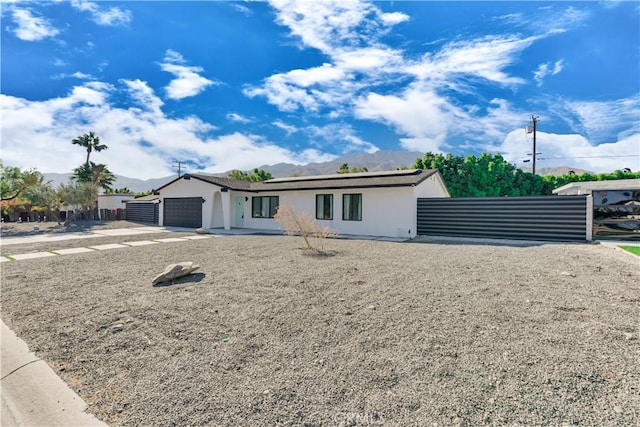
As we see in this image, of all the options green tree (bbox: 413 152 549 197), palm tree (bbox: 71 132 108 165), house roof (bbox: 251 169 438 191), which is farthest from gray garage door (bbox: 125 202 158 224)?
green tree (bbox: 413 152 549 197)

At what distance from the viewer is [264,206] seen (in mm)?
19953

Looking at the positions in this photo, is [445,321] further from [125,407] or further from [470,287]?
[125,407]

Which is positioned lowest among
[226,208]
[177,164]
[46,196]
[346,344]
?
[346,344]

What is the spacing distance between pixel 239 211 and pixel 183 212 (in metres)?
4.11

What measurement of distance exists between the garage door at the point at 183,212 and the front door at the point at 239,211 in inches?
90.8

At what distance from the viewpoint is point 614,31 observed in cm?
1006

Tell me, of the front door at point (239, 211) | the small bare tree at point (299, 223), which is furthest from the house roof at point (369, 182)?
the small bare tree at point (299, 223)

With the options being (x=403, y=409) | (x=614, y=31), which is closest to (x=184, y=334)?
(x=403, y=409)

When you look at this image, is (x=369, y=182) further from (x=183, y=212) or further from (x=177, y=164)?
(x=177, y=164)

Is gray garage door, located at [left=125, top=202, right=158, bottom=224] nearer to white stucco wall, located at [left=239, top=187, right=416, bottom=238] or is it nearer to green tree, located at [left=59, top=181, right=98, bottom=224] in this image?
green tree, located at [left=59, top=181, right=98, bottom=224]

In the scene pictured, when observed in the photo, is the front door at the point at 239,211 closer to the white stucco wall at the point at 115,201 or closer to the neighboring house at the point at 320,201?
the neighboring house at the point at 320,201

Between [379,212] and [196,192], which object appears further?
[196,192]

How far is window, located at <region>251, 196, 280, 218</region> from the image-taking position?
19469mm

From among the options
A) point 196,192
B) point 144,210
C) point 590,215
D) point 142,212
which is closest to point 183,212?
point 196,192
